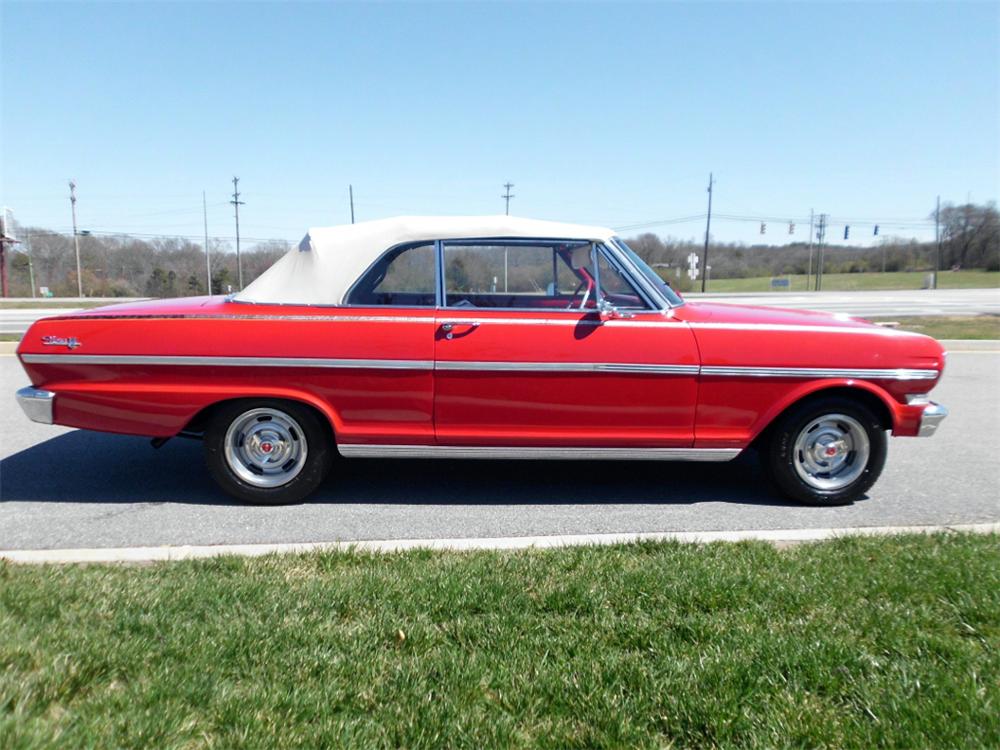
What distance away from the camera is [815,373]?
4578 mm

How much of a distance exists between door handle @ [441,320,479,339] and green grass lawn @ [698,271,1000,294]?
53.9 m

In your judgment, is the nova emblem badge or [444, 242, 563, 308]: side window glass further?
[444, 242, 563, 308]: side window glass

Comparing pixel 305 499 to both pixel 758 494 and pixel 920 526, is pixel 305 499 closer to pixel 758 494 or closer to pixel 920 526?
pixel 758 494

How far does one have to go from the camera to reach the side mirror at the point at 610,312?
4559 mm

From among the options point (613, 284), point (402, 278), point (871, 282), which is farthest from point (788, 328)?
point (871, 282)

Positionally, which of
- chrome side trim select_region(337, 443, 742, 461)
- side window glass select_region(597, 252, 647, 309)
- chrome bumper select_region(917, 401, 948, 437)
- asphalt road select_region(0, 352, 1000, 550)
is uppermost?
side window glass select_region(597, 252, 647, 309)

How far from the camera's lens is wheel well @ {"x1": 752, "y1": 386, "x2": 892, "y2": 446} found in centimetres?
469

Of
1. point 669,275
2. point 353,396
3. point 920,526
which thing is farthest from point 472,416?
point 669,275

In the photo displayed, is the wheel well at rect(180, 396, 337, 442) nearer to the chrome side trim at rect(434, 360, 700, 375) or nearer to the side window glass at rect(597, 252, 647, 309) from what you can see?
the chrome side trim at rect(434, 360, 700, 375)

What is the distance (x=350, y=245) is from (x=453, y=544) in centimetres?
204

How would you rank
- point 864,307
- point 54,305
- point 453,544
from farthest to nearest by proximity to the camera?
point 54,305, point 864,307, point 453,544

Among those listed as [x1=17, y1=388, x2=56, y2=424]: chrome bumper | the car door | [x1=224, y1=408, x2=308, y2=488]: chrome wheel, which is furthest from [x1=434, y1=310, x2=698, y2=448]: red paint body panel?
[x1=17, y1=388, x2=56, y2=424]: chrome bumper

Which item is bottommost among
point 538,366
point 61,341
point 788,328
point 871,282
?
point 871,282

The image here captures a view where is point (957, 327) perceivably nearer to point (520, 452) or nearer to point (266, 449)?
point (520, 452)
